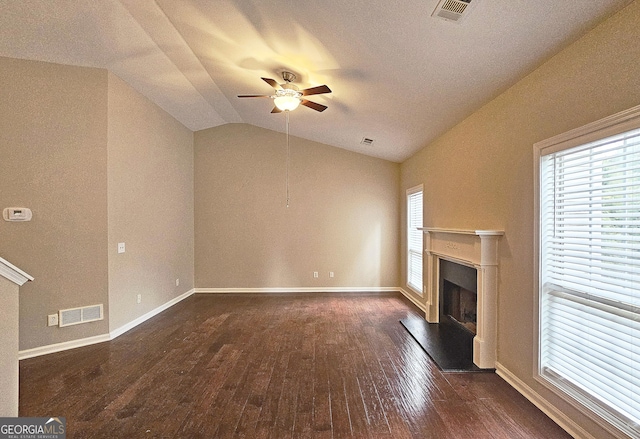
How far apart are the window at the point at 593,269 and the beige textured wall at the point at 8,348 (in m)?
3.67

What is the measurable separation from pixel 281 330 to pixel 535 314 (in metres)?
2.90

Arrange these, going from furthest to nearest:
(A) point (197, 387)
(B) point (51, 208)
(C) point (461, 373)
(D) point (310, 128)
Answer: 1. (D) point (310, 128)
2. (B) point (51, 208)
3. (C) point (461, 373)
4. (A) point (197, 387)

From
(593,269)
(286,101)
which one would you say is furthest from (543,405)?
(286,101)

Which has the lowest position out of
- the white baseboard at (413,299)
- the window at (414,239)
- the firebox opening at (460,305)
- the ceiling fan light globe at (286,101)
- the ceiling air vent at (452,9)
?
the white baseboard at (413,299)

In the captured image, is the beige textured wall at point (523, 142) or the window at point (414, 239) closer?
the beige textured wall at point (523, 142)

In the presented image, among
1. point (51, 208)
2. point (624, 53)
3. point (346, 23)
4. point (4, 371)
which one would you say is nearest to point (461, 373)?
point (624, 53)

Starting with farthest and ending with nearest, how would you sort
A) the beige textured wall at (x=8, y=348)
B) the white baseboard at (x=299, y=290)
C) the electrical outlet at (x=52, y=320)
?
the white baseboard at (x=299, y=290)
the electrical outlet at (x=52, y=320)
the beige textured wall at (x=8, y=348)

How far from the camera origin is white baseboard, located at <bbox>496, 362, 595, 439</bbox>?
2.02 metres

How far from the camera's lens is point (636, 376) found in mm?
1679

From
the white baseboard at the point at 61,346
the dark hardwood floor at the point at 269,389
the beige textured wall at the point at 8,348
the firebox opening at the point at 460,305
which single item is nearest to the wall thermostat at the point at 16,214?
the white baseboard at the point at 61,346

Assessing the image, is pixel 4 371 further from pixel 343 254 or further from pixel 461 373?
pixel 343 254

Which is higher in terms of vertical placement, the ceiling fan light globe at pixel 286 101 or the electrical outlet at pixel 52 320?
the ceiling fan light globe at pixel 286 101

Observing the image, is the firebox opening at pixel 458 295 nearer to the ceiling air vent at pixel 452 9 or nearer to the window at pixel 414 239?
the window at pixel 414 239

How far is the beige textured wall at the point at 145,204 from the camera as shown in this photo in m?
3.90
